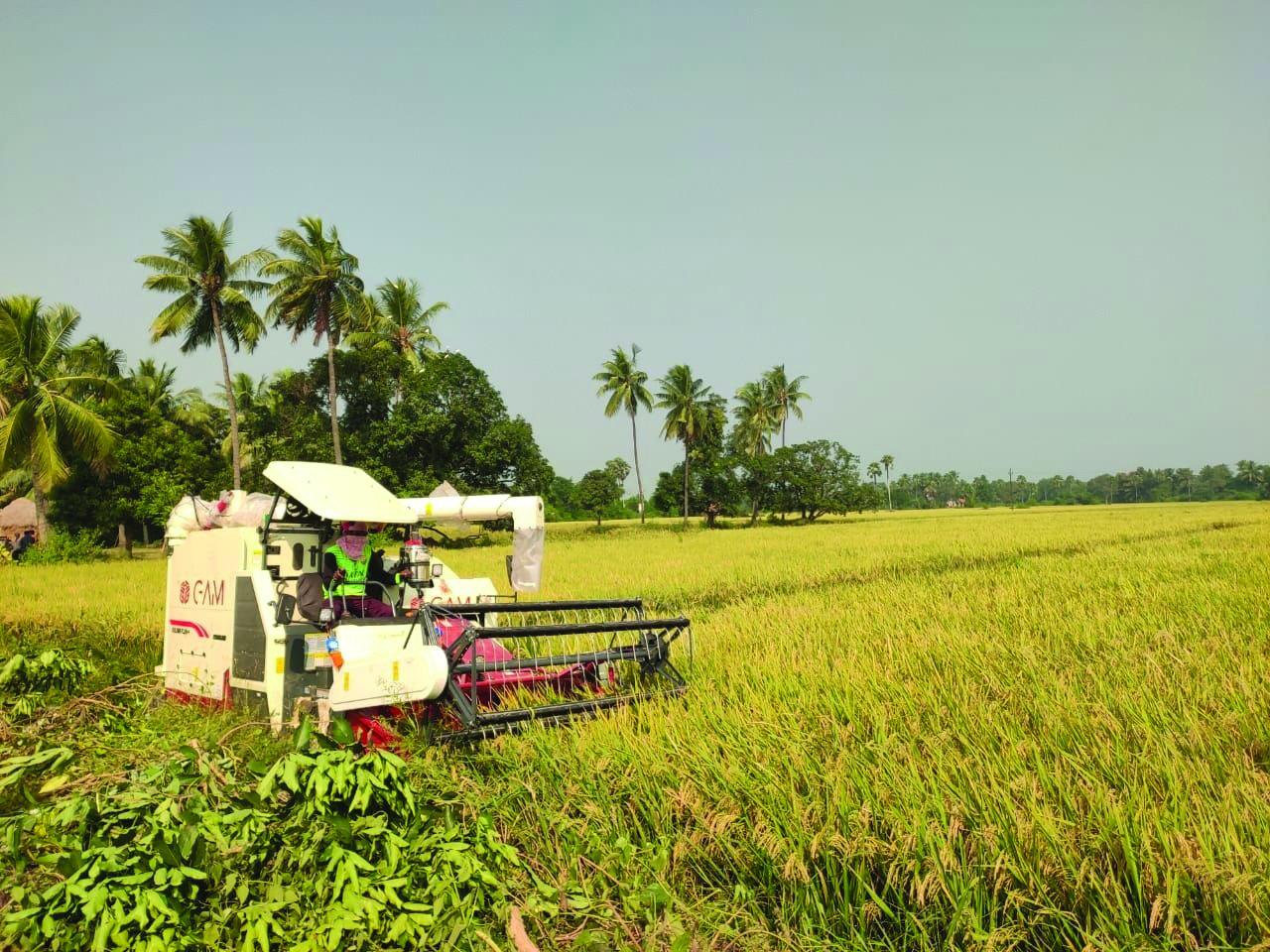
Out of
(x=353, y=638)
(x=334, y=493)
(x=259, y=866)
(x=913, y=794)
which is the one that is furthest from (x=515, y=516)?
(x=913, y=794)

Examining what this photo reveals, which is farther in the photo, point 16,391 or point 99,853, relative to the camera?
point 16,391

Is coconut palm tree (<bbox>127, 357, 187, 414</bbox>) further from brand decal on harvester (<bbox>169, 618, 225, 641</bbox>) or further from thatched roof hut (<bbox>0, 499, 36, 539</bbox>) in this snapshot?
brand decal on harvester (<bbox>169, 618, 225, 641</bbox>)

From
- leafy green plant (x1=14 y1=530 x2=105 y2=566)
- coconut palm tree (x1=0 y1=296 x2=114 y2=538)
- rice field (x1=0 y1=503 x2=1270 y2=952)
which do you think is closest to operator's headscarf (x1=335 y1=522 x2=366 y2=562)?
rice field (x1=0 y1=503 x2=1270 y2=952)

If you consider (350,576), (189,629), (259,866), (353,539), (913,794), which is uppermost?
(353,539)

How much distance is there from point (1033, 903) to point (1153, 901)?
35 centimetres

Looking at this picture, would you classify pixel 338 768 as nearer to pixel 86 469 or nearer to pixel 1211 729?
pixel 1211 729

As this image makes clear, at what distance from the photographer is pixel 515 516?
740 centimetres

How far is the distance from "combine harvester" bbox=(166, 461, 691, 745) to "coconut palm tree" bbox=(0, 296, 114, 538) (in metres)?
23.7

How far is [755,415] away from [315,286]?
1668 inches

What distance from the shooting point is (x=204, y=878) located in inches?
101

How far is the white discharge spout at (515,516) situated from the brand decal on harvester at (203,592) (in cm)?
175

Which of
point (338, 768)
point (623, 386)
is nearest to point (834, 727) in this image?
point (338, 768)

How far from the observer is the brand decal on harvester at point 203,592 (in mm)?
6082

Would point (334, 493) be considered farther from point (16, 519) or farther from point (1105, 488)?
point (1105, 488)
